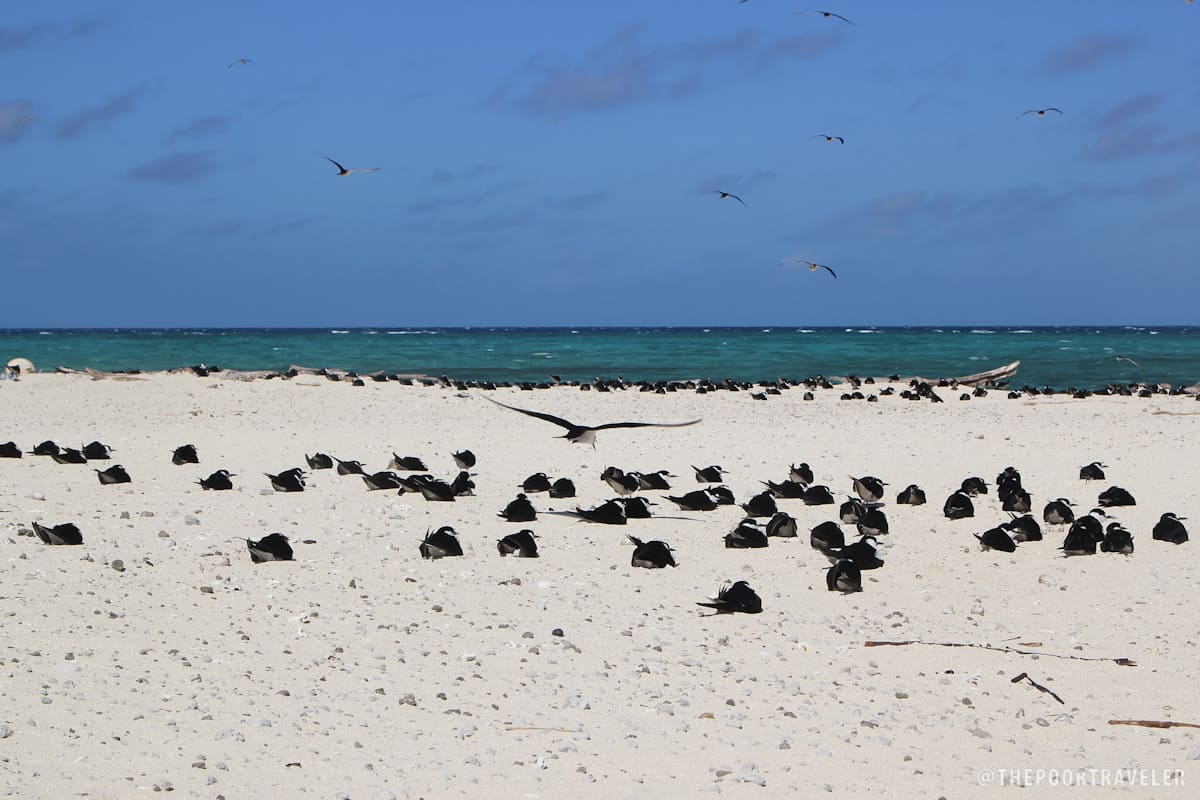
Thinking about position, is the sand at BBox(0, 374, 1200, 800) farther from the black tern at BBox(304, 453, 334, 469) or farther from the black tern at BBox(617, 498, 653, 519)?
the black tern at BBox(304, 453, 334, 469)

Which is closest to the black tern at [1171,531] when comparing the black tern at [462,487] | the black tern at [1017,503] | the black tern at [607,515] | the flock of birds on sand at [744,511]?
the flock of birds on sand at [744,511]

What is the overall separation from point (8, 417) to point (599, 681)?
17.0 meters

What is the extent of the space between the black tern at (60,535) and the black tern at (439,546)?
8.52 feet

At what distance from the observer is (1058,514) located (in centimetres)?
1004

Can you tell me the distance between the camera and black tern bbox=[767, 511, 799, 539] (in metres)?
9.62

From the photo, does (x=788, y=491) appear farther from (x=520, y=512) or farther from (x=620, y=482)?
(x=520, y=512)

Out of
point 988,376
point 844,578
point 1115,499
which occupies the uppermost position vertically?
point 988,376

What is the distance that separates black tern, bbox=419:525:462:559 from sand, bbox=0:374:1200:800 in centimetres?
17

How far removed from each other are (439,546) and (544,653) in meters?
2.49

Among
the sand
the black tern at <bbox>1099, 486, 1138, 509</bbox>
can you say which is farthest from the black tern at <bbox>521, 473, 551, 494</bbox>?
the black tern at <bbox>1099, 486, 1138, 509</bbox>

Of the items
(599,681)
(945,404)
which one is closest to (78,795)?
(599,681)

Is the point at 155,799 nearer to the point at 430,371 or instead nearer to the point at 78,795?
the point at 78,795

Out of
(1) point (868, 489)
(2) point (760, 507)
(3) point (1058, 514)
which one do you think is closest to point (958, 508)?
(3) point (1058, 514)

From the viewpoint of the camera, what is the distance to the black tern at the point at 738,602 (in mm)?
7184
